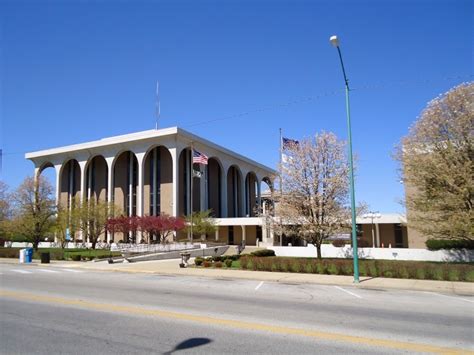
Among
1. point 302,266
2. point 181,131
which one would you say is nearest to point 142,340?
point 302,266

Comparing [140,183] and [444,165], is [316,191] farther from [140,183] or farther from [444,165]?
[140,183]

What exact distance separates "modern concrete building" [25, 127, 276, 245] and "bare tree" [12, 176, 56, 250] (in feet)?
28.5

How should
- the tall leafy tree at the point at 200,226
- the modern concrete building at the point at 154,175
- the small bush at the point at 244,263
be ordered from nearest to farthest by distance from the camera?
1. the small bush at the point at 244,263
2. the tall leafy tree at the point at 200,226
3. the modern concrete building at the point at 154,175

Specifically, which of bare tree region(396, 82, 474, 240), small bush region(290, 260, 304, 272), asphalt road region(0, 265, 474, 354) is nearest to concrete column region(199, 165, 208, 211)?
bare tree region(396, 82, 474, 240)

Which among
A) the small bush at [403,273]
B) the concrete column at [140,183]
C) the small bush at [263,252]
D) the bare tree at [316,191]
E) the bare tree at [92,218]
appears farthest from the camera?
the concrete column at [140,183]

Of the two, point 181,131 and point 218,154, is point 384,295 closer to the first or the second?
point 181,131

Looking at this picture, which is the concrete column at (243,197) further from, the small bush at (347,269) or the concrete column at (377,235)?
the small bush at (347,269)

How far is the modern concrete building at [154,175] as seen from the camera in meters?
57.0

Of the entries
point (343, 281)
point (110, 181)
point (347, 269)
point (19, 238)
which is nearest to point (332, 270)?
point (347, 269)

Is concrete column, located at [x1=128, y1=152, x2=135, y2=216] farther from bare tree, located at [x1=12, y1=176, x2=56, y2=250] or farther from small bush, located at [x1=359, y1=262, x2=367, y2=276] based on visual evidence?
small bush, located at [x1=359, y1=262, x2=367, y2=276]

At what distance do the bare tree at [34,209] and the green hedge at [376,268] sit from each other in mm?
28366

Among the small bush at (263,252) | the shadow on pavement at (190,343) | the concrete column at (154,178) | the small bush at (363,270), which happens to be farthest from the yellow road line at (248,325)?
the concrete column at (154,178)

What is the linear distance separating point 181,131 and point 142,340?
166 feet

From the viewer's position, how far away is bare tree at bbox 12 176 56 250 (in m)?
41.2
